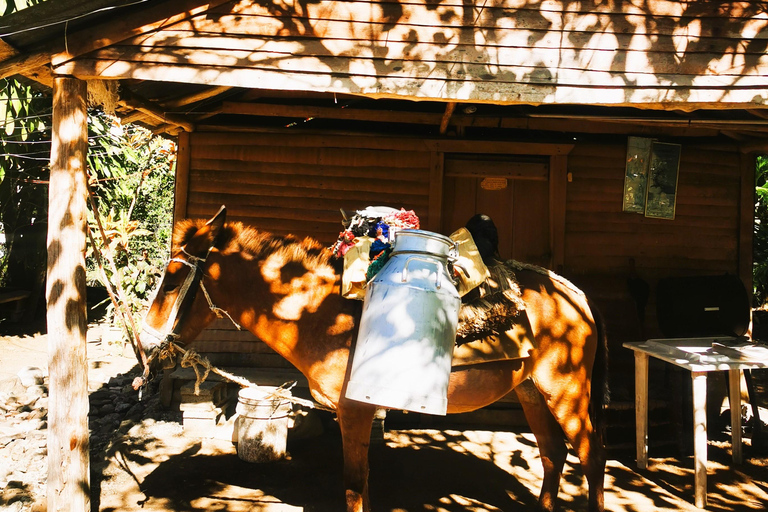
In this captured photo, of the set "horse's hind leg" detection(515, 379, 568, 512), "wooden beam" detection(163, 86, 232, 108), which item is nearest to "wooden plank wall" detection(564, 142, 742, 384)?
"horse's hind leg" detection(515, 379, 568, 512)

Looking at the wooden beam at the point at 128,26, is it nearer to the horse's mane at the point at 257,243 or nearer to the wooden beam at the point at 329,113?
the horse's mane at the point at 257,243

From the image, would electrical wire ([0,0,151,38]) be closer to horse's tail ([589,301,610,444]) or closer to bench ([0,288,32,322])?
horse's tail ([589,301,610,444])

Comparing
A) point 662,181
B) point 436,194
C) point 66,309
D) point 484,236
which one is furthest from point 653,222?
point 66,309

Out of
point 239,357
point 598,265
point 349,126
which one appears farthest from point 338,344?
point 598,265

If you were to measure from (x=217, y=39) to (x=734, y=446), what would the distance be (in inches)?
226

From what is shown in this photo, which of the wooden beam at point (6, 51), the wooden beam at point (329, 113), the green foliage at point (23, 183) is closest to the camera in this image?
the wooden beam at point (6, 51)

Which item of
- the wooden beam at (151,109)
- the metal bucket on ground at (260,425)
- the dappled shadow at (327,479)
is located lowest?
the dappled shadow at (327,479)

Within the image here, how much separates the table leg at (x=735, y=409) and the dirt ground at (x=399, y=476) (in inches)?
5.5

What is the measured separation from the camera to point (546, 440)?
4.14 metres

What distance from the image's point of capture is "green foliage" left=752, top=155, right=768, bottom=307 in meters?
9.58

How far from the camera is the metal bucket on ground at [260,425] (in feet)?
15.4

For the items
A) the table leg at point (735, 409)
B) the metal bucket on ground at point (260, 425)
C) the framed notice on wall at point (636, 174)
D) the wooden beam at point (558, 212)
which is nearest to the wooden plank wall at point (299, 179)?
the wooden beam at point (558, 212)

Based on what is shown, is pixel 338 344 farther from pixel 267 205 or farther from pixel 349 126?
pixel 349 126

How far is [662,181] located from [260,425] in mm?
4901
